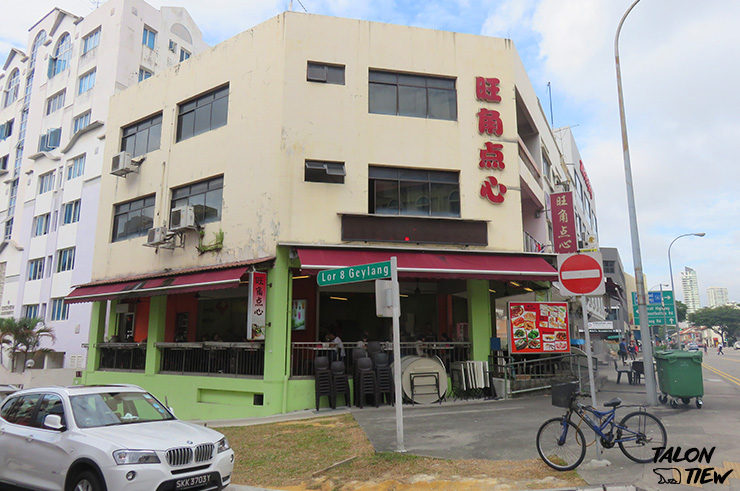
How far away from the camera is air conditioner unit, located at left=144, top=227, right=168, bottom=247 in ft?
56.5

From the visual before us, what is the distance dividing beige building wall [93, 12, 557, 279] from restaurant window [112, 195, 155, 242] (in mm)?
2276

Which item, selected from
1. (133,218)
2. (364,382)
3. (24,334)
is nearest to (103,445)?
(364,382)

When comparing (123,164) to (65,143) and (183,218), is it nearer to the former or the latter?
(183,218)

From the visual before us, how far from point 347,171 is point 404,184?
1.82m

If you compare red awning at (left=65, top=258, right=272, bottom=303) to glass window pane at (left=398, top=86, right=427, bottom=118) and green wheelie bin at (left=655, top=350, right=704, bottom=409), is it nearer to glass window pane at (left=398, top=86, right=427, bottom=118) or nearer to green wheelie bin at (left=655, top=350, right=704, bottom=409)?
glass window pane at (left=398, top=86, right=427, bottom=118)

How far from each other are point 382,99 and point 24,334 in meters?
26.4

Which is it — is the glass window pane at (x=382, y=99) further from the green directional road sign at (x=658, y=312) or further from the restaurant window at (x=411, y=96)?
the green directional road sign at (x=658, y=312)

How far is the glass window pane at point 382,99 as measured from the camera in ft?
53.0

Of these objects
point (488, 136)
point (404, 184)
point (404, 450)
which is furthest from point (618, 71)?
point (404, 450)

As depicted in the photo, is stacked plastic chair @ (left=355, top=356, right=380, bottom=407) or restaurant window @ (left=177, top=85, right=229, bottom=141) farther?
restaurant window @ (left=177, top=85, right=229, bottom=141)

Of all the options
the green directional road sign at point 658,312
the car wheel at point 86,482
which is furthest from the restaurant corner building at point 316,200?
the green directional road sign at point 658,312

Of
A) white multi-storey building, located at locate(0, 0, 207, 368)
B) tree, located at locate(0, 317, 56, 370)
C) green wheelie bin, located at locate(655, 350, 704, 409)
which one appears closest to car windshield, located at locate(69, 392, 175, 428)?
green wheelie bin, located at locate(655, 350, 704, 409)

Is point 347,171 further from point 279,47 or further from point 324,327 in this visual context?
point 324,327

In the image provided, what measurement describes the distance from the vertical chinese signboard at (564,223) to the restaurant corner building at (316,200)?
2.89 m
